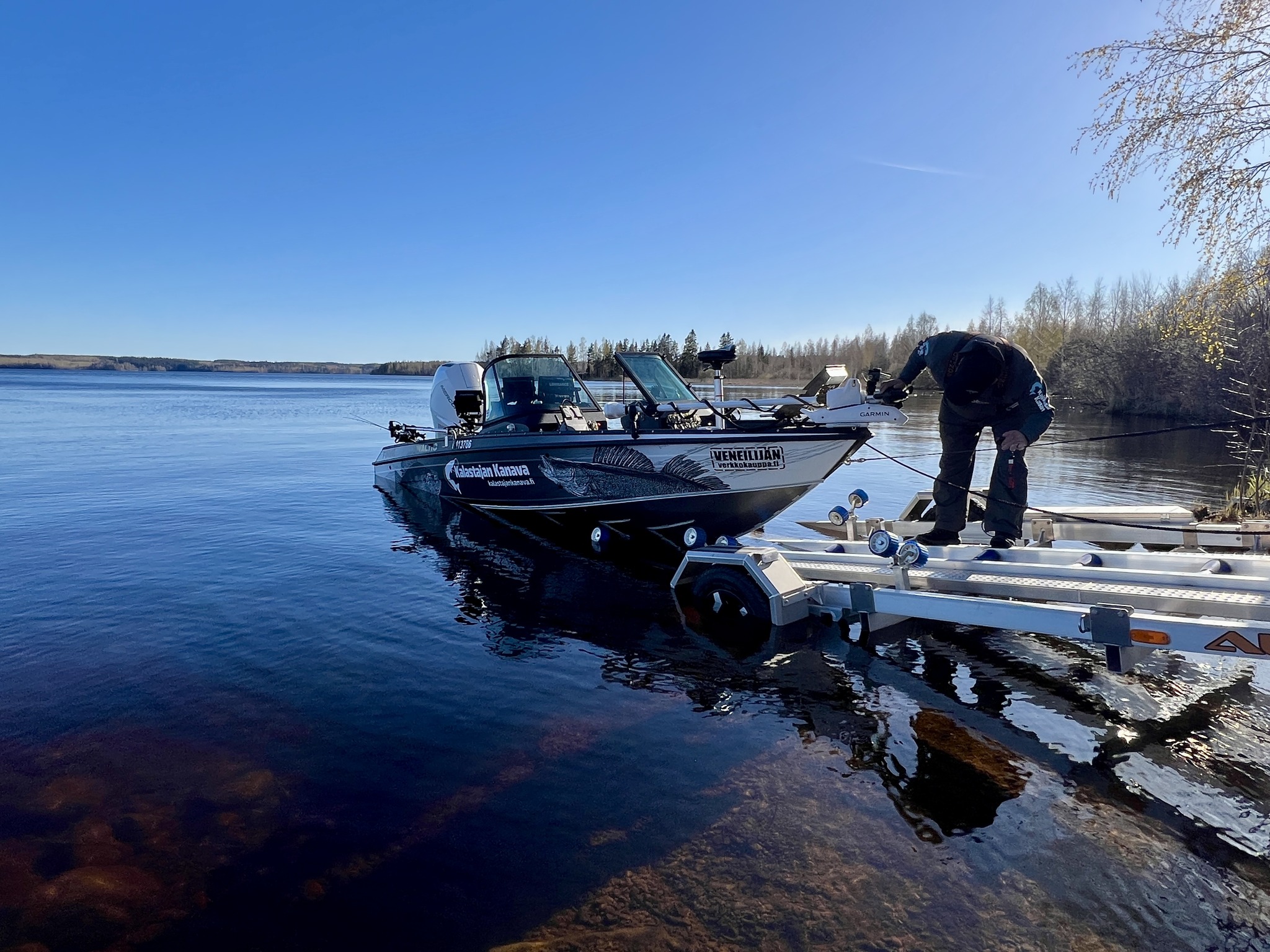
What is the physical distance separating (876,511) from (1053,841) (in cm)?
939

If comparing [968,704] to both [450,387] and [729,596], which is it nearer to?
[729,596]

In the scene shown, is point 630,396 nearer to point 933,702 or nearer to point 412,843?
point 933,702

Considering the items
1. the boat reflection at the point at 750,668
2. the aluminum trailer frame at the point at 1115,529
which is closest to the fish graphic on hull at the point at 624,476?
the boat reflection at the point at 750,668

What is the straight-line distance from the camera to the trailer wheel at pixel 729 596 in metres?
6.32

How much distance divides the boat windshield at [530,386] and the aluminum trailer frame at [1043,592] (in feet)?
15.9

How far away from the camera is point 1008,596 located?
5484 millimetres

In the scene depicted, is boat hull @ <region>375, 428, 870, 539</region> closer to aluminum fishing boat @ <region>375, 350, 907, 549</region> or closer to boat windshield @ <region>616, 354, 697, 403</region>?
aluminum fishing boat @ <region>375, 350, 907, 549</region>

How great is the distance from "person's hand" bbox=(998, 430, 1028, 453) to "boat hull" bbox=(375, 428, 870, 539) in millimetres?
1838

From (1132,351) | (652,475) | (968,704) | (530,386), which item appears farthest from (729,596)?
(1132,351)

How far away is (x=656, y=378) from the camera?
33.5ft

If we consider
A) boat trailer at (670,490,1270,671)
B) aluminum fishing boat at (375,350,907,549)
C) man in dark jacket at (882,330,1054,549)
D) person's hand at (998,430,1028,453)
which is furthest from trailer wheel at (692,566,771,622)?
person's hand at (998,430,1028,453)

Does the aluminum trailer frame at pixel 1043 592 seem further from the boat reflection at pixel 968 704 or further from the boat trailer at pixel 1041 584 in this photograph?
the boat reflection at pixel 968 704

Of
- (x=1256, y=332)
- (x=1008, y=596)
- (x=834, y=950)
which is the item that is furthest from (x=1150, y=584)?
(x=1256, y=332)

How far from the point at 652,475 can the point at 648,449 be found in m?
0.33
